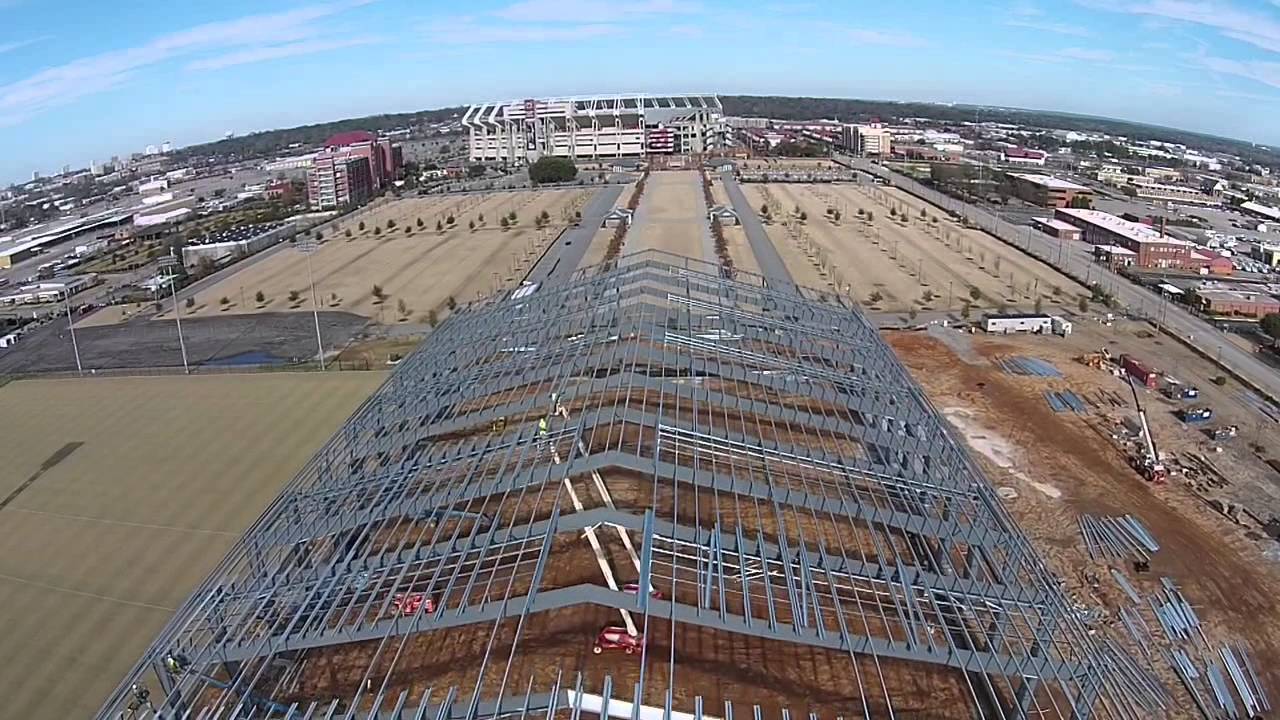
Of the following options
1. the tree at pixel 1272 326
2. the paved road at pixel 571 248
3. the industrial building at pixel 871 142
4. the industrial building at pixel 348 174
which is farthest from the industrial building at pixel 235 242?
the industrial building at pixel 871 142

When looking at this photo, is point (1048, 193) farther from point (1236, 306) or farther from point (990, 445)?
point (990, 445)

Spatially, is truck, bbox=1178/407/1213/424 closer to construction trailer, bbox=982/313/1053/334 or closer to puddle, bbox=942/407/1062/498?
puddle, bbox=942/407/1062/498

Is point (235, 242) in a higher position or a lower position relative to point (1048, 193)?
lower

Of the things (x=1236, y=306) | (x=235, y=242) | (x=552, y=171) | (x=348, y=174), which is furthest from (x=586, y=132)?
(x=1236, y=306)

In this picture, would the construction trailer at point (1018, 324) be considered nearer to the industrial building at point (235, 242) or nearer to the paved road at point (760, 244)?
the paved road at point (760, 244)

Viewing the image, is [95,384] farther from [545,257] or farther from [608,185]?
[608,185]

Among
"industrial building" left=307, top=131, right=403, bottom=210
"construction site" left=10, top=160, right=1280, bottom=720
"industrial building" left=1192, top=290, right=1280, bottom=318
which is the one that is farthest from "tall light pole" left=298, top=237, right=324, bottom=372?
"industrial building" left=1192, top=290, right=1280, bottom=318
